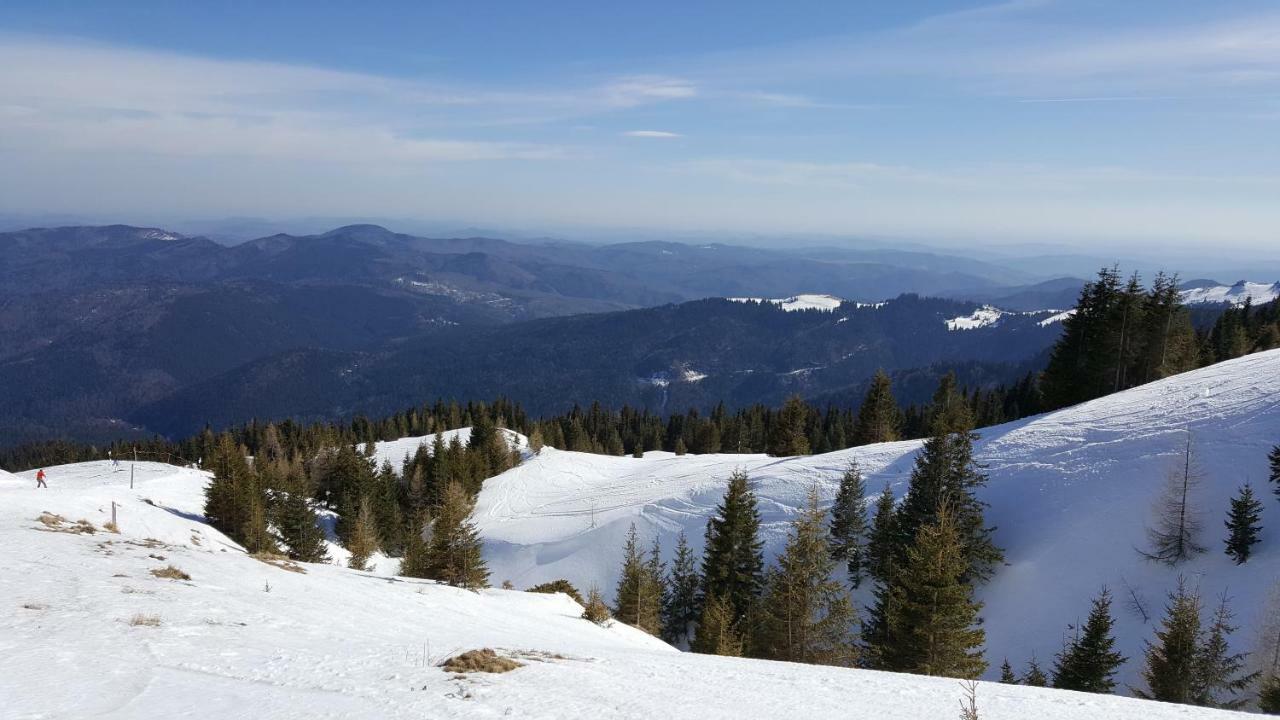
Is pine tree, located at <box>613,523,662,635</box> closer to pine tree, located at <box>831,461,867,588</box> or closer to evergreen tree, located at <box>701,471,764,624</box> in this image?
evergreen tree, located at <box>701,471,764,624</box>

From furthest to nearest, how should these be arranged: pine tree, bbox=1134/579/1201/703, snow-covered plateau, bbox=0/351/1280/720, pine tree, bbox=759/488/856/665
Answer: pine tree, bbox=759/488/856/665
pine tree, bbox=1134/579/1201/703
snow-covered plateau, bbox=0/351/1280/720

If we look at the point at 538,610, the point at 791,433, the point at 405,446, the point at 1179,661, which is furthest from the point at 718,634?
the point at 405,446

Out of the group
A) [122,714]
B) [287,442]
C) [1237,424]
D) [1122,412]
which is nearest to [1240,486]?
[1237,424]

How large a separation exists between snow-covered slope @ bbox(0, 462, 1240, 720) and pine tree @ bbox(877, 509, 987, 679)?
342 inches

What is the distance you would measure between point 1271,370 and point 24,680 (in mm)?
63092

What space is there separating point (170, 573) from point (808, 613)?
77.5 ft

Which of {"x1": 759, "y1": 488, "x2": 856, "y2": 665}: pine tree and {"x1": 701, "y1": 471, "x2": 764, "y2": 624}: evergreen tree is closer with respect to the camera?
{"x1": 759, "y1": 488, "x2": 856, "y2": 665}: pine tree

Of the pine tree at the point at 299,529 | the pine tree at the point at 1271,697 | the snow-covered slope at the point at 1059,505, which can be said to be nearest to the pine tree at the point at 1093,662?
the pine tree at the point at 1271,697

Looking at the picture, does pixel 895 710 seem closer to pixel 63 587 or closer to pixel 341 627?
pixel 341 627

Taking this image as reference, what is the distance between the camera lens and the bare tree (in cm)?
3184

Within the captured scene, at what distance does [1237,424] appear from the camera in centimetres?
3809

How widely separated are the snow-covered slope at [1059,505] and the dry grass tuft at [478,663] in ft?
94.0

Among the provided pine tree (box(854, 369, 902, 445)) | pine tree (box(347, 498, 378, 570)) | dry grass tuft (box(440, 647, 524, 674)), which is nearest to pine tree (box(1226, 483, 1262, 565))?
dry grass tuft (box(440, 647, 524, 674))

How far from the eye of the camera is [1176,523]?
3269 centimetres
